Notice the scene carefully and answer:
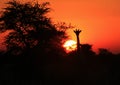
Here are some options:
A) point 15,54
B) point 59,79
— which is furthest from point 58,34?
point 59,79

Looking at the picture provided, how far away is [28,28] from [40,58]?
552 cm

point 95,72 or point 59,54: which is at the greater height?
point 59,54

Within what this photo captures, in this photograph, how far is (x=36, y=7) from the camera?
155 feet

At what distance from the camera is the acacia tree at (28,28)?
44.8 metres

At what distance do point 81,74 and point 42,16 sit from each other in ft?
49.2

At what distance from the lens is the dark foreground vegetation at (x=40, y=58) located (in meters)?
32.9

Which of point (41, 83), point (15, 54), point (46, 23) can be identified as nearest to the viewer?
point (41, 83)

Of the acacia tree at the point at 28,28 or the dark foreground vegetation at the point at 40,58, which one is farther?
the acacia tree at the point at 28,28

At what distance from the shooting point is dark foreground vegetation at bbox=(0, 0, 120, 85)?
108 ft

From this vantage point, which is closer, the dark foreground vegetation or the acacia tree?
the dark foreground vegetation

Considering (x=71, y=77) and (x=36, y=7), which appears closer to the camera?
(x=71, y=77)

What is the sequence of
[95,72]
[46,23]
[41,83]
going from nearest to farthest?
[41,83] < [95,72] < [46,23]

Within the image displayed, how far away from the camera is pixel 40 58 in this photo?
41.4 m

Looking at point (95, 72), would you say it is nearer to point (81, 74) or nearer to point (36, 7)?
point (81, 74)
